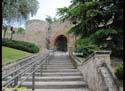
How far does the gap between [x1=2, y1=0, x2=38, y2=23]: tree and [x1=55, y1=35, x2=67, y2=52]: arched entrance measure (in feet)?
18.9

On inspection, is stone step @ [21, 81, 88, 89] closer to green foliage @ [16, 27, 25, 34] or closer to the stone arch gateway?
green foliage @ [16, 27, 25, 34]

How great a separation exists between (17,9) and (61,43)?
11873mm

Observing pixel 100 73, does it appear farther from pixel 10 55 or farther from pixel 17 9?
pixel 17 9

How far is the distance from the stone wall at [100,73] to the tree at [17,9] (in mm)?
8515

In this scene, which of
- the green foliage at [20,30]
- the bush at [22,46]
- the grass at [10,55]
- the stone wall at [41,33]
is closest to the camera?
the grass at [10,55]

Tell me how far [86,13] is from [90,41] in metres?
1.01

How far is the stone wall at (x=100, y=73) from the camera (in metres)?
7.04

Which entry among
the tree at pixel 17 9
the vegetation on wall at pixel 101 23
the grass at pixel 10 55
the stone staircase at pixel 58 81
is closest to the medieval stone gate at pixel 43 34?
the tree at pixel 17 9

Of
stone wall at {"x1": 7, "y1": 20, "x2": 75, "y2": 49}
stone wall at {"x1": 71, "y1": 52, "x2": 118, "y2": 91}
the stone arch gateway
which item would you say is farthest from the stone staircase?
the stone arch gateway

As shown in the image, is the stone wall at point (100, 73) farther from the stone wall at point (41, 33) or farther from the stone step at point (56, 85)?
the stone wall at point (41, 33)

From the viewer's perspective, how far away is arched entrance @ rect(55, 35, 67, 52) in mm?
31628

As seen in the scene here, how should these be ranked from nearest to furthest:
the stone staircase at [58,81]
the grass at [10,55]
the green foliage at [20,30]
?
the stone staircase at [58,81] → the grass at [10,55] → the green foliage at [20,30]

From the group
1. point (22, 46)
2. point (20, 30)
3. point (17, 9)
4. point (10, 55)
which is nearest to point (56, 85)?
point (10, 55)

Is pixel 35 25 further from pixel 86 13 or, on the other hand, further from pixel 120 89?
pixel 120 89
